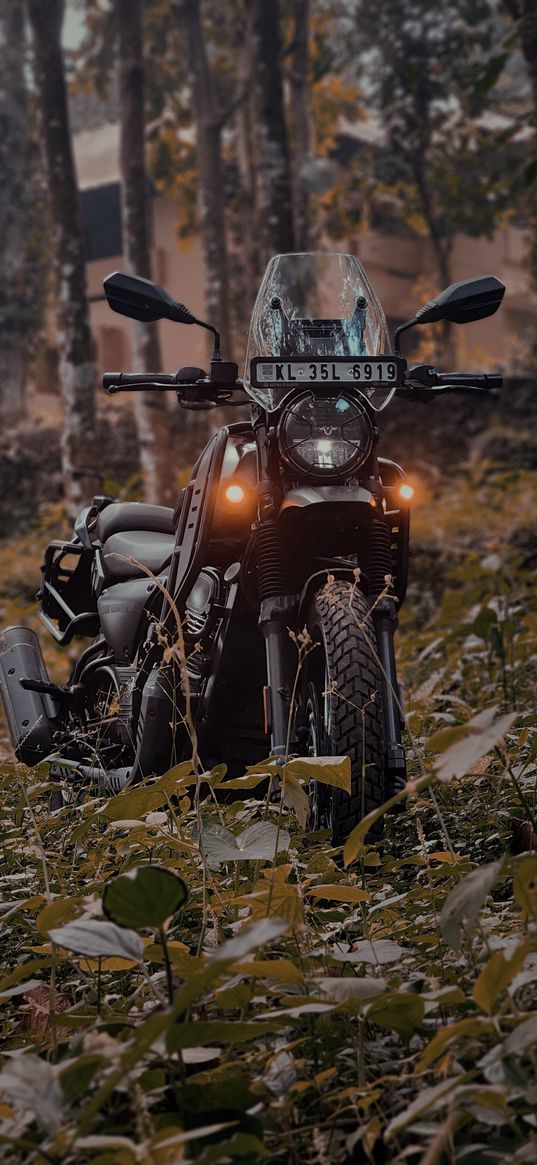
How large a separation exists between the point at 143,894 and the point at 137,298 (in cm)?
250

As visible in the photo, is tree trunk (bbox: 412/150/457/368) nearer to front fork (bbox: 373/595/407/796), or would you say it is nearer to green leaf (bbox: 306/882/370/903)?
front fork (bbox: 373/595/407/796)

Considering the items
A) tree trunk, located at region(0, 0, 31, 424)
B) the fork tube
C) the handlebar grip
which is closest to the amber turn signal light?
the fork tube

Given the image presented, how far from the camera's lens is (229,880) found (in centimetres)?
301

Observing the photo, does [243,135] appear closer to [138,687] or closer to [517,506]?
[517,506]

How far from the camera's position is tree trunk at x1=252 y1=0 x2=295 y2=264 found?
11812mm

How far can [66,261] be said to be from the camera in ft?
40.1

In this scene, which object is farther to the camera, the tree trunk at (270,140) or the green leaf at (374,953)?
the tree trunk at (270,140)

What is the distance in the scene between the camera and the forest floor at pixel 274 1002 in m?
1.78

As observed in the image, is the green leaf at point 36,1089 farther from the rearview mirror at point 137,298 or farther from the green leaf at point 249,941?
the rearview mirror at point 137,298

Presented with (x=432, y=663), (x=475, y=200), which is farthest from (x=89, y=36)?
(x=432, y=663)

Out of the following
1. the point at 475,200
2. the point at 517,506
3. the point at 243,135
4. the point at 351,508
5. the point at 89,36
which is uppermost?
the point at 89,36

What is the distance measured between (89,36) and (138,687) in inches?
742

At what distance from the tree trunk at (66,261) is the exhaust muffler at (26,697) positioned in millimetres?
6440

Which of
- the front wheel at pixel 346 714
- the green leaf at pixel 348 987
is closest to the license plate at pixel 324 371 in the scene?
the front wheel at pixel 346 714
